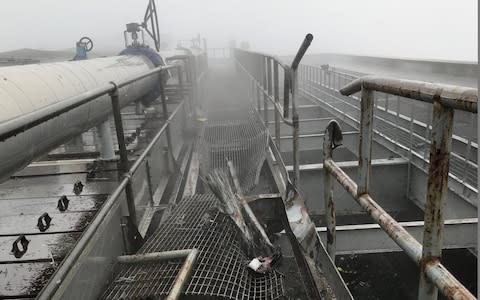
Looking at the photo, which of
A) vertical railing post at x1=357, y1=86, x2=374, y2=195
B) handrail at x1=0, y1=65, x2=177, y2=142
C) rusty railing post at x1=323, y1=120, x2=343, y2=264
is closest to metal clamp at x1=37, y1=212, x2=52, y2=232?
handrail at x1=0, y1=65, x2=177, y2=142

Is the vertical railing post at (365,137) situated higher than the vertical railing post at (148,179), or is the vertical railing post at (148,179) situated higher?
the vertical railing post at (365,137)

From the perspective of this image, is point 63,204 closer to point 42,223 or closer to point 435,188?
point 42,223

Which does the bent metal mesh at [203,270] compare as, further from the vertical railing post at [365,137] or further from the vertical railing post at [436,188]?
the vertical railing post at [436,188]

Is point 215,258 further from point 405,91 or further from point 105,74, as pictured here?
point 105,74

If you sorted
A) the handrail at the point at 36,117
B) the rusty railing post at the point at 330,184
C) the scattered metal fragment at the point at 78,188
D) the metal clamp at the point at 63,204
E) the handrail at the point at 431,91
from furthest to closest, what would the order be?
1. the scattered metal fragment at the point at 78,188
2. the metal clamp at the point at 63,204
3. the rusty railing post at the point at 330,184
4. the handrail at the point at 36,117
5. the handrail at the point at 431,91

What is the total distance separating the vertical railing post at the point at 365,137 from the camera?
1.54m

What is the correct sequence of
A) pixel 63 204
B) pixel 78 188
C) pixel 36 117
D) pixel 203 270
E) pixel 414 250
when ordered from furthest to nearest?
1. pixel 78 188
2. pixel 63 204
3. pixel 203 270
4. pixel 36 117
5. pixel 414 250

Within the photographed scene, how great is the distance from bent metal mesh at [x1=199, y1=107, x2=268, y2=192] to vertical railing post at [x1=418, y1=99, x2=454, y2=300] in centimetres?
254

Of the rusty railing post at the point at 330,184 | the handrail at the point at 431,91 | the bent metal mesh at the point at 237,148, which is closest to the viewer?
the handrail at the point at 431,91

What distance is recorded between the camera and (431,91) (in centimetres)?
103

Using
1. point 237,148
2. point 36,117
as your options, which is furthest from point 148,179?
point 36,117

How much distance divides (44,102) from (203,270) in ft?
4.06

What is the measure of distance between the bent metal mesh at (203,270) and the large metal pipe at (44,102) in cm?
82

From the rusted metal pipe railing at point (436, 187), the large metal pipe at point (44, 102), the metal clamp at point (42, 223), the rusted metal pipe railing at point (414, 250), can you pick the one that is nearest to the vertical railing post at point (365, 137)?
the rusted metal pipe railing at point (414, 250)
